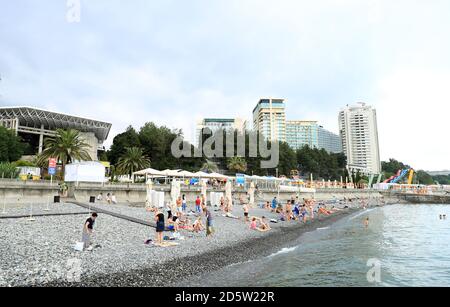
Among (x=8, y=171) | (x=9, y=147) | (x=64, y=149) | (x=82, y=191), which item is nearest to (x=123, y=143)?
(x=9, y=147)

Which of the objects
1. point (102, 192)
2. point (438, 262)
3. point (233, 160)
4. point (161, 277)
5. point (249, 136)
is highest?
point (249, 136)

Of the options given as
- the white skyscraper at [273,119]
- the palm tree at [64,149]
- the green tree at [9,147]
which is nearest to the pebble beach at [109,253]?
the palm tree at [64,149]

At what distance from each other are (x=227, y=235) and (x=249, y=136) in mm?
75151

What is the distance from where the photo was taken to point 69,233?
570 inches

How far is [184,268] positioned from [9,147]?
64.7m

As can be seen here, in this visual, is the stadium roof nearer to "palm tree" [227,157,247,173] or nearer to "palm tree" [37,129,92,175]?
"palm tree" [227,157,247,173]

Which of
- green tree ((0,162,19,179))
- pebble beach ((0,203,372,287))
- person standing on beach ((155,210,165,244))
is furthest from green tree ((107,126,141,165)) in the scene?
person standing on beach ((155,210,165,244))

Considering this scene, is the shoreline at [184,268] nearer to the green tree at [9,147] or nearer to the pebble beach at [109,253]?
the pebble beach at [109,253]

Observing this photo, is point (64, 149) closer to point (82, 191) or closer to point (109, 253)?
point (82, 191)

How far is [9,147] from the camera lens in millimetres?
60344

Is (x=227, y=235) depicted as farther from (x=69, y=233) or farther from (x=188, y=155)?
(x=188, y=155)

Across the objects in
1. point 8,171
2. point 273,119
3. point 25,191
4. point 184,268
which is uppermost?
point 273,119

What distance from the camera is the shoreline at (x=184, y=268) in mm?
8898

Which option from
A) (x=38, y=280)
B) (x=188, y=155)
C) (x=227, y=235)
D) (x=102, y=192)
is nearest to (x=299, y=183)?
(x=188, y=155)
